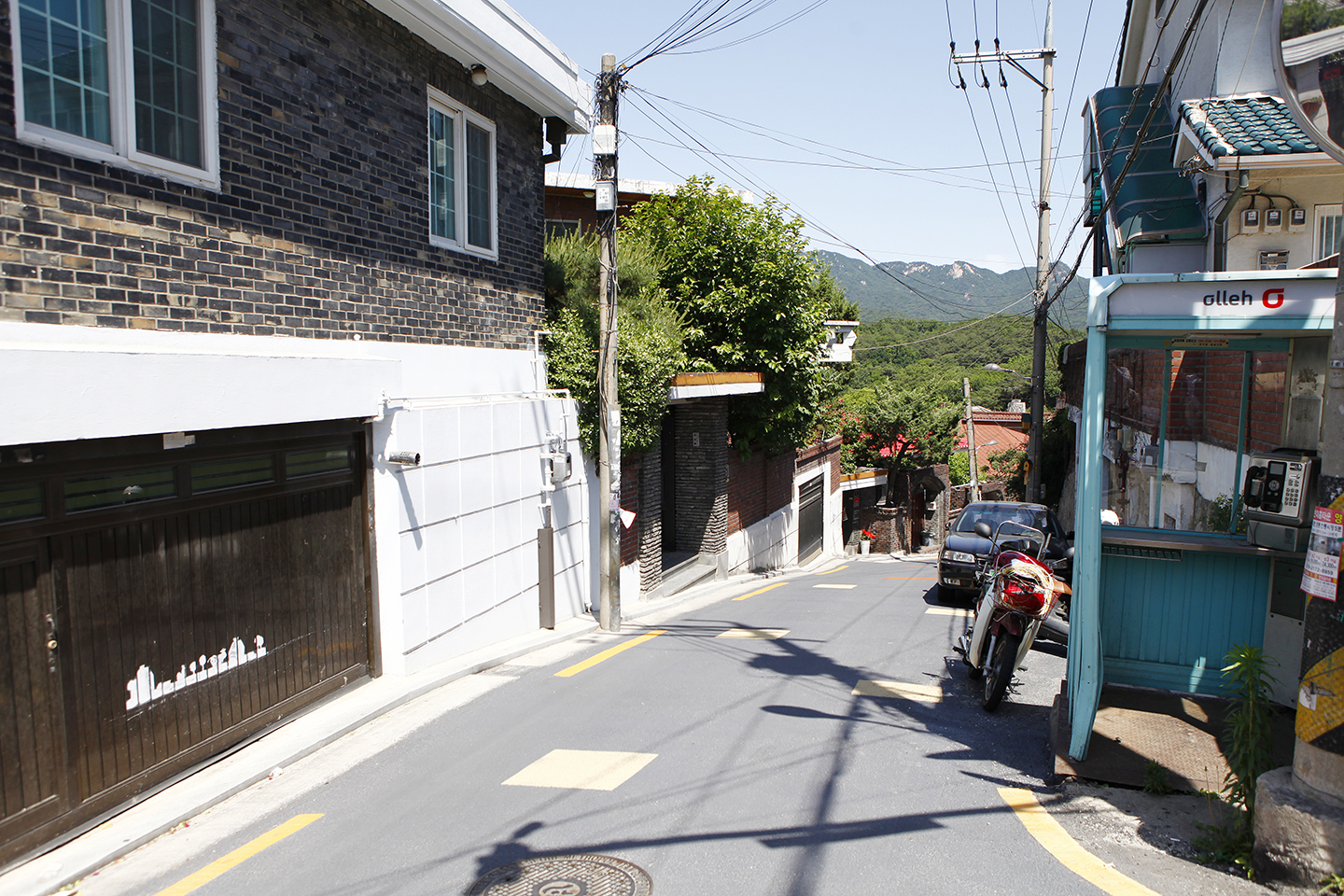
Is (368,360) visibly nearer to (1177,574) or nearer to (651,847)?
(651,847)

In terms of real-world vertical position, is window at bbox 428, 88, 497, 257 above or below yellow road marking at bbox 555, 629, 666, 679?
above

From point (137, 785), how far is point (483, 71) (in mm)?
7640

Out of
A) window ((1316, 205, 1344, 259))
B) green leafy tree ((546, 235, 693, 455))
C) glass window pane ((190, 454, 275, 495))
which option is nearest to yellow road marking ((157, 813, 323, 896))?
glass window pane ((190, 454, 275, 495))

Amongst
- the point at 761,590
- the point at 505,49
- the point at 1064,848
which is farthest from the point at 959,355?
the point at 1064,848

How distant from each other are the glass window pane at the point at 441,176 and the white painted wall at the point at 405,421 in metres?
1.38

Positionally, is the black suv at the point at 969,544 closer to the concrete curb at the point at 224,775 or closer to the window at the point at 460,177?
the concrete curb at the point at 224,775

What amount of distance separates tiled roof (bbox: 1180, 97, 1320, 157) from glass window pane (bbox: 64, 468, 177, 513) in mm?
10366

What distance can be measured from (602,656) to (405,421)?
3.33 meters

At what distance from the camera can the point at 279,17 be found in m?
6.83

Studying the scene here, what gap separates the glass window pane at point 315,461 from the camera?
672cm

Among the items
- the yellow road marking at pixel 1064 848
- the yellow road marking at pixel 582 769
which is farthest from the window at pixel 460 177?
the yellow road marking at pixel 1064 848

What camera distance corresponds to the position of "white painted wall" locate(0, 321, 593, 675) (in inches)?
188

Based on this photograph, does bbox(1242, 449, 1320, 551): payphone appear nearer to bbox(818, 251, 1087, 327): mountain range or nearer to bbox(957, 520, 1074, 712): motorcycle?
bbox(957, 520, 1074, 712): motorcycle

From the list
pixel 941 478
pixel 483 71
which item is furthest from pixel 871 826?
pixel 941 478
